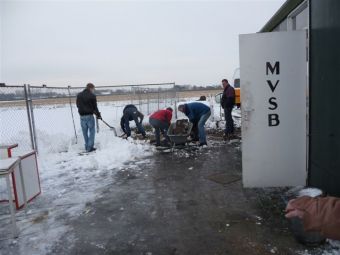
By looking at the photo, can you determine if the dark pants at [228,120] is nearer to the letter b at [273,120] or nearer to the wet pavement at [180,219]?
the wet pavement at [180,219]

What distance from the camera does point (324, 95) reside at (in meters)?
4.25

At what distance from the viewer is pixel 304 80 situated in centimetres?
477

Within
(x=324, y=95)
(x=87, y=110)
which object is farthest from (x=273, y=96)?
(x=87, y=110)

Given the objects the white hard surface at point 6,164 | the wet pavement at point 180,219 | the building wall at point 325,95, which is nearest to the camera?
the wet pavement at point 180,219

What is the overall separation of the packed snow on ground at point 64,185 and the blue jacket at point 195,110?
1.69 meters

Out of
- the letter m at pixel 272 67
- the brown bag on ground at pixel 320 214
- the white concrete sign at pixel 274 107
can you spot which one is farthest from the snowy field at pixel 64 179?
the letter m at pixel 272 67

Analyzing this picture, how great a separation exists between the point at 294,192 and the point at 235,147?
13.2ft

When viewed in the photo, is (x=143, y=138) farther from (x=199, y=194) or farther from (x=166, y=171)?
(x=199, y=194)

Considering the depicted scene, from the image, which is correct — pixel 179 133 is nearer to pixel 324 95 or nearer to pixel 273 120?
pixel 273 120

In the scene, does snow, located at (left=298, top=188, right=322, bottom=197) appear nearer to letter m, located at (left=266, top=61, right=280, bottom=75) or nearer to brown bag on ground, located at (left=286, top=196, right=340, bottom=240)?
brown bag on ground, located at (left=286, top=196, right=340, bottom=240)

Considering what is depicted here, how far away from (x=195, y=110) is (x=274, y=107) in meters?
4.31

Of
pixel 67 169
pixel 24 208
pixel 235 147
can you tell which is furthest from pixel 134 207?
pixel 235 147

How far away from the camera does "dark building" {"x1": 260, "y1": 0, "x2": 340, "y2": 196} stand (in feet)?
12.7

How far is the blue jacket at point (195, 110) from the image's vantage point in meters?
9.05
